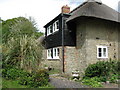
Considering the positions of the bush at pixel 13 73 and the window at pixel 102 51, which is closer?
the bush at pixel 13 73

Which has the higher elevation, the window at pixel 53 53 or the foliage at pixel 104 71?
the window at pixel 53 53

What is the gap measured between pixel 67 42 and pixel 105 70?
478 centimetres

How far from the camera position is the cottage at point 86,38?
12.5m

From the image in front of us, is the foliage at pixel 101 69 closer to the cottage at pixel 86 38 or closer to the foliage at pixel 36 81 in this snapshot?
the cottage at pixel 86 38

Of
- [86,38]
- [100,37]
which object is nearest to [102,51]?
[100,37]

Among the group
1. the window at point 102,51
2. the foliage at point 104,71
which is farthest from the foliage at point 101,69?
the window at point 102,51

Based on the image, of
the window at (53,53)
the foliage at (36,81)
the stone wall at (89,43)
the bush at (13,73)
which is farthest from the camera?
the window at (53,53)

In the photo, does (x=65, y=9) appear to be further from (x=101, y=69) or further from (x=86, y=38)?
(x=101, y=69)

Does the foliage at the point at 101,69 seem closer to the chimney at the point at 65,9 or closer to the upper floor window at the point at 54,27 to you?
the upper floor window at the point at 54,27

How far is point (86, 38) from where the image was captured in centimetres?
1241

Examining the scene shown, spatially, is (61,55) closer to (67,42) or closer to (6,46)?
(67,42)

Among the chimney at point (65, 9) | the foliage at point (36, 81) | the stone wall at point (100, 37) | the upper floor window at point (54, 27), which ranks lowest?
the foliage at point (36, 81)

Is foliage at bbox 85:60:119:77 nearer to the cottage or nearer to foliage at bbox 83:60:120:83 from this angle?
foliage at bbox 83:60:120:83

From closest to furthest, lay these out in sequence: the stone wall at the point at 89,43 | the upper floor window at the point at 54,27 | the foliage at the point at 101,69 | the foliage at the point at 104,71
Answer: the foliage at the point at 104,71 → the foliage at the point at 101,69 → the stone wall at the point at 89,43 → the upper floor window at the point at 54,27
